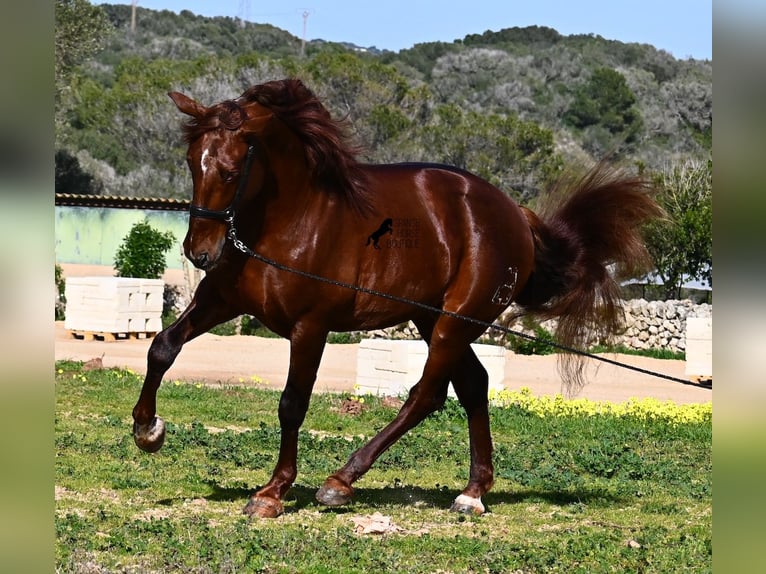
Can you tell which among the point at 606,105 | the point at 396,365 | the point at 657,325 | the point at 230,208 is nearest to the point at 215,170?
the point at 230,208

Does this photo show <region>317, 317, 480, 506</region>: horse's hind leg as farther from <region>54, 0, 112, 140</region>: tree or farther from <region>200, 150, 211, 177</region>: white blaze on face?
<region>54, 0, 112, 140</region>: tree

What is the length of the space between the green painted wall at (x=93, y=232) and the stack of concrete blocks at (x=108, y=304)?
1220 centimetres

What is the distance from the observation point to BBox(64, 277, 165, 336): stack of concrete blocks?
1955cm

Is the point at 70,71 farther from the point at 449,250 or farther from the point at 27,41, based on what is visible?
the point at 27,41

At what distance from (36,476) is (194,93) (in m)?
42.2

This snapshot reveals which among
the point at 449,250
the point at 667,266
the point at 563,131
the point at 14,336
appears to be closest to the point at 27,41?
the point at 14,336

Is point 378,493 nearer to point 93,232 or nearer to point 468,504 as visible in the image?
point 468,504

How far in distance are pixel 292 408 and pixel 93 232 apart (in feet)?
93.8

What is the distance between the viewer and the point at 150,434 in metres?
6.20

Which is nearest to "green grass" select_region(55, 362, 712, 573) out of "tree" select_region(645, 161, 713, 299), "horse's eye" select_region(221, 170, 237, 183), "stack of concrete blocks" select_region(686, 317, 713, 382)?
"horse's eye" select_region(221, 170, 237, 183)

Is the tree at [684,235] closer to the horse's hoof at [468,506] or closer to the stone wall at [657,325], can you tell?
the stone wall at [657,325]

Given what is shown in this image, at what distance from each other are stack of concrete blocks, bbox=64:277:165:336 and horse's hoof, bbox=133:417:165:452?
534 inches

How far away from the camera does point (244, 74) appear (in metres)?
44.5

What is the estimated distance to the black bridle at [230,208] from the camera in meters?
5.59
